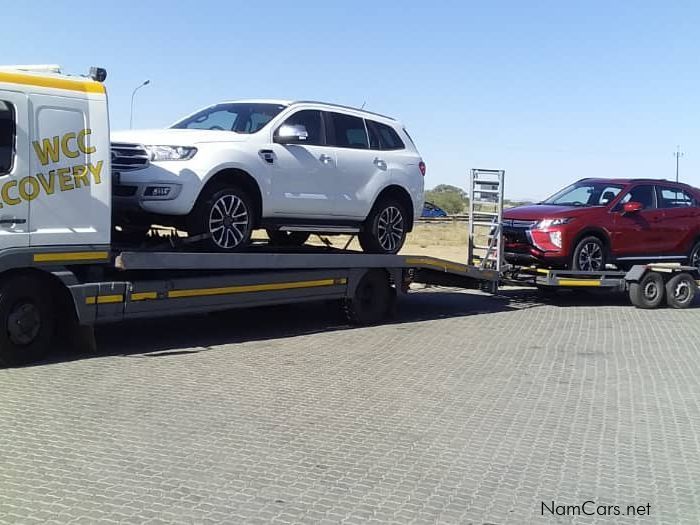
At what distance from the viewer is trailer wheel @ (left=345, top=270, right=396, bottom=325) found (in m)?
11.3

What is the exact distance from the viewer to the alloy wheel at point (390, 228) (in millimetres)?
11305

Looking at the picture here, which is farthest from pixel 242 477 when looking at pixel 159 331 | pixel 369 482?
pixel 159 331

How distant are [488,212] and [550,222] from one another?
3.53 ft

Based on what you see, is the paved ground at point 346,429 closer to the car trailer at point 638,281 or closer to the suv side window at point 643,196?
the car trailer at point 638,281

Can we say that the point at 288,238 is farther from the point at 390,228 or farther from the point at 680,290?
the point at 680,290

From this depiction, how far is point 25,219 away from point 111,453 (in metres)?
3.24

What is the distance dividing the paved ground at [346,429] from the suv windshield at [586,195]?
4.31 metres

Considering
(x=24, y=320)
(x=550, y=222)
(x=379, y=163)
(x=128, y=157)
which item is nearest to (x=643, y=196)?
(x=550, y=222)

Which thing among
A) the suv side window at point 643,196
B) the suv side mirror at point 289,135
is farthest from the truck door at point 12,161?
the suv side window at point 643,196

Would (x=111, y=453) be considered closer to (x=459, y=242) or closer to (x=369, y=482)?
(x=369, y=482)

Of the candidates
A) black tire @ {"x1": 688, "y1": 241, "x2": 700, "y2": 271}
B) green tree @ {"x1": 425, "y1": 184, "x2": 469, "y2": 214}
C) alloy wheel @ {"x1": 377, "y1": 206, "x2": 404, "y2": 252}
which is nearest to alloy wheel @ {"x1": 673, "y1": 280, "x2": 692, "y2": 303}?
black tire @ {"x1": 688, "y1": 241, "x2": 700, "y2": 271}

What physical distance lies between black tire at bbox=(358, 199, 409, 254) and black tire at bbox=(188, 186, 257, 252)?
85.7 inches

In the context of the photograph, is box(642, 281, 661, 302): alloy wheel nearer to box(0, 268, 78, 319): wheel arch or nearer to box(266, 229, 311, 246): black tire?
box(266, 229, 311, 246): black tire

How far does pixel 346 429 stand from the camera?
614 centimetres
